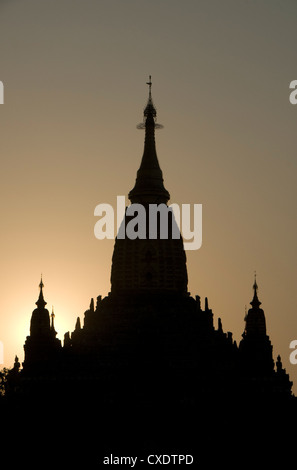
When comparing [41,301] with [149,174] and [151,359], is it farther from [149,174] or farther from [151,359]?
[149,174]

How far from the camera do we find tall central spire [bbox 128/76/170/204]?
16725cm

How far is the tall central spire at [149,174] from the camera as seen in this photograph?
167 meters

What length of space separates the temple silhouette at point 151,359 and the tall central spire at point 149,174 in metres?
9.82

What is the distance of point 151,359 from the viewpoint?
150 m

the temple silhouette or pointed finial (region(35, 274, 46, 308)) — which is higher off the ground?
pointed finial (region(35, 274, 46, 308))

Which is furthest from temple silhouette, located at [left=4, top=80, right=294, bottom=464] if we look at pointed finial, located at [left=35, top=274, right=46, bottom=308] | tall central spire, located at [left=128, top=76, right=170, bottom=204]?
tall central spire, located at [left=128, top=76, right=170, bottom=204]

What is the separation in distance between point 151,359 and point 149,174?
26384 millimetres

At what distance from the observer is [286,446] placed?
142 metres

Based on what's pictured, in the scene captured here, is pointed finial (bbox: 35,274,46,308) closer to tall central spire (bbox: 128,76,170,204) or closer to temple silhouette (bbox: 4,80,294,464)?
temple silhouette (bbox: 4,80,294,464)

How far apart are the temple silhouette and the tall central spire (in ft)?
32.2

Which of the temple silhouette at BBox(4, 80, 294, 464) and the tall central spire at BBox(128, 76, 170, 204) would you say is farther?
the tall central spire at BBox(128, 76, 170, 204)

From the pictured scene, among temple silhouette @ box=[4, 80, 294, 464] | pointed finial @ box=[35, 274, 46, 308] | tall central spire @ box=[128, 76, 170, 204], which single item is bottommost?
temple silhouette @ box=[4, 80, 294, 464]

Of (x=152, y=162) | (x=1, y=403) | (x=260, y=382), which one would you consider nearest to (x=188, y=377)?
(x=260, y=382)

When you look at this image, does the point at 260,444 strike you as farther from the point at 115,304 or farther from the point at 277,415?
the point at 115,304
